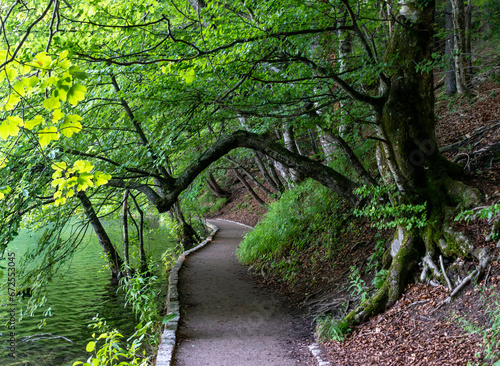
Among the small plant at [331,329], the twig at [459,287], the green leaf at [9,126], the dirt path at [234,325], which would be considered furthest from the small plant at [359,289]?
the green leaf at [9,126]

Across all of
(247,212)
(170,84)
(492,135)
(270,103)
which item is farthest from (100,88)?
(247,212)

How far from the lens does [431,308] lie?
15.5 ft

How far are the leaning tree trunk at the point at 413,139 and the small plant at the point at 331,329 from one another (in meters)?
0.20

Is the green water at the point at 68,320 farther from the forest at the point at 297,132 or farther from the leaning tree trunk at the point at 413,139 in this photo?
the leaning tree trunk at the point at 413,139

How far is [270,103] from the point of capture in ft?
22.6

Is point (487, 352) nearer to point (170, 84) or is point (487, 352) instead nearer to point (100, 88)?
point (170, 84)

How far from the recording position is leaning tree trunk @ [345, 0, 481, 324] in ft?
18.4

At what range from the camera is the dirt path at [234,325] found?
5.27 m

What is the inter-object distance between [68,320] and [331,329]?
733cm

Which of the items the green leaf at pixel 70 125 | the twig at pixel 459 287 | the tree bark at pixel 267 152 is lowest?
the twig at pixel 459 287

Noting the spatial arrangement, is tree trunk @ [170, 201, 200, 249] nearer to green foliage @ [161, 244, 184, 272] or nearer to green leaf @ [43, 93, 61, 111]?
green foliage @ [161, 244, 184, 272]

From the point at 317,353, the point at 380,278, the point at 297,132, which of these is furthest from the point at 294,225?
the point at 317,353

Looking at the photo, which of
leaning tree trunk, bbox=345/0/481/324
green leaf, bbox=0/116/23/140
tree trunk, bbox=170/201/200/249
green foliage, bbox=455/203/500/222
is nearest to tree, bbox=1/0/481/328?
leaning tree trunk, bbox=345/0/481/324

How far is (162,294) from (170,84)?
6.07 meters
